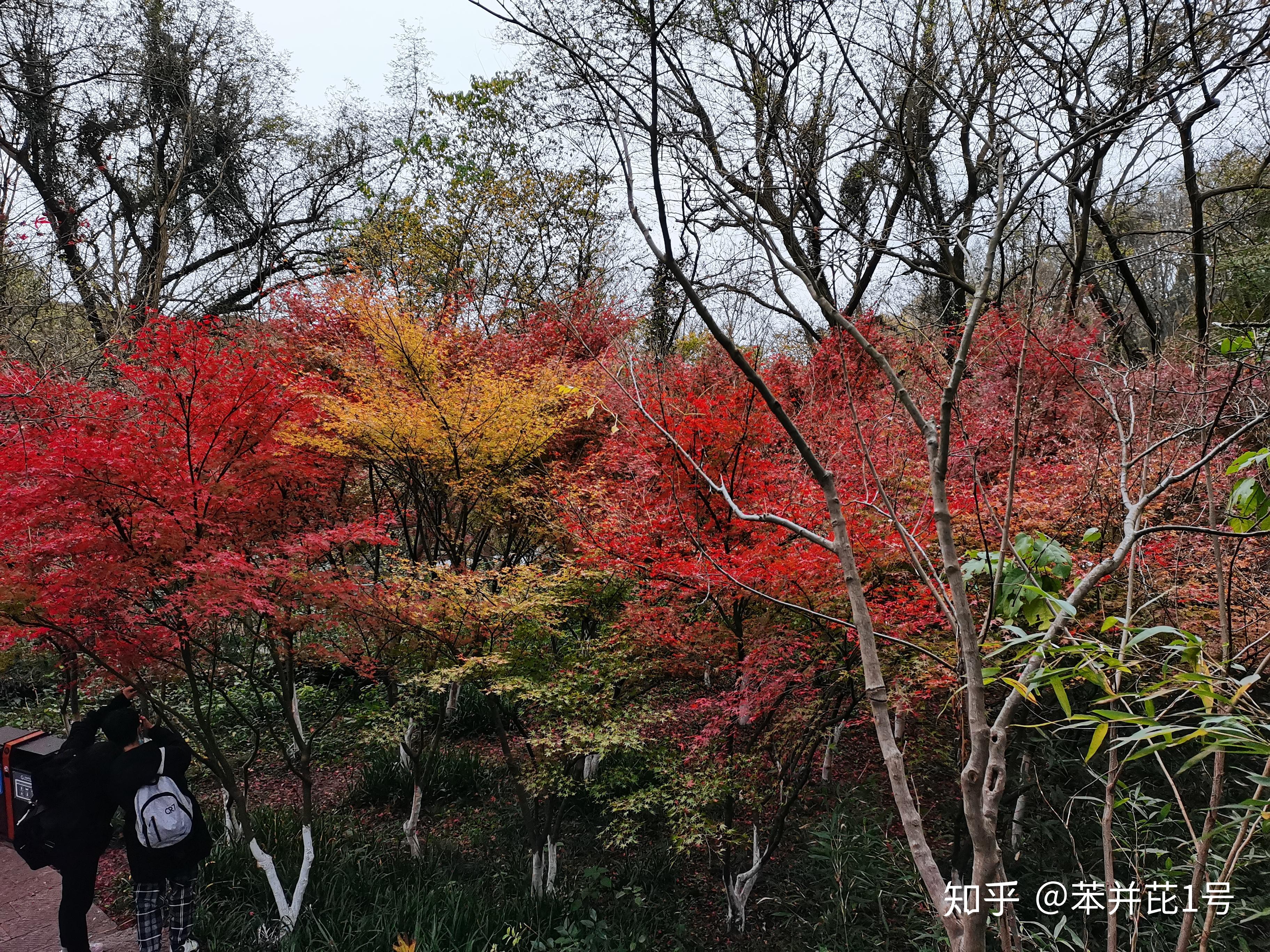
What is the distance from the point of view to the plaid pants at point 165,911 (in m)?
3.87

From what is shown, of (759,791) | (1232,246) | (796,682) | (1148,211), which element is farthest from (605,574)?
(1148,211)

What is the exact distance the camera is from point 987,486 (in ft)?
16.6

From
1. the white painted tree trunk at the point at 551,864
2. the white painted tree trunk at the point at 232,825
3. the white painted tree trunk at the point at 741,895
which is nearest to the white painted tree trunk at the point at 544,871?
the white painted tree trunk at the point at 551,864

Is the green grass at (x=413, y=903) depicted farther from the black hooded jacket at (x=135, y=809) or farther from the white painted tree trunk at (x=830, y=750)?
the white painted tree trunk at (x=830, y=750)

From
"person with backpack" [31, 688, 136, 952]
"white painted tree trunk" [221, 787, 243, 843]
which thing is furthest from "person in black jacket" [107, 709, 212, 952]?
"white painted tree trunk" [221, 787, 243, 843]

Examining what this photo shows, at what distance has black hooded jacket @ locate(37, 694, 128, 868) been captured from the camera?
388 cm

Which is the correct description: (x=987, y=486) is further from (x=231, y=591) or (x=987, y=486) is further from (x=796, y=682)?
(x=231, y=591)

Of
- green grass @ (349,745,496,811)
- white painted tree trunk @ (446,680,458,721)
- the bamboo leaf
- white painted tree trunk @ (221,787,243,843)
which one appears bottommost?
green grass @ (349,745,496,811)

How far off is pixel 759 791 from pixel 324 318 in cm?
734

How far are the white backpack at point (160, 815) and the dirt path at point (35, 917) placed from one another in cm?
152

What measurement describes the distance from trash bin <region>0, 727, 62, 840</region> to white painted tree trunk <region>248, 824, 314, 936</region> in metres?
2.31

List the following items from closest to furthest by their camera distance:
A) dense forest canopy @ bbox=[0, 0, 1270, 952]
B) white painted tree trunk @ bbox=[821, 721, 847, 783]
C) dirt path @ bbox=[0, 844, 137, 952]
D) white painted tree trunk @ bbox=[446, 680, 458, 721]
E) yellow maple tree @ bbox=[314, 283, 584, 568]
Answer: dense forest canopy @ bbox=[0, 0, 1270, 952] < dirt path @ bbox=[0, 844, 137, 952] < yellow maple tree @ bbox=[314, 283, 584, 568] < white painted tree trunk @ bbox=[821, 721, 847, 783] < white painted tree trunk @ bbox=[446, 680, 458, 721]

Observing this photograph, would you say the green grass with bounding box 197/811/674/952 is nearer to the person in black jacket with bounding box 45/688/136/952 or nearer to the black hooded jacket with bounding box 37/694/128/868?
the person in black jacket with bounding box 45/688/136/952

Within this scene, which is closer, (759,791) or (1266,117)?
(759,791)
